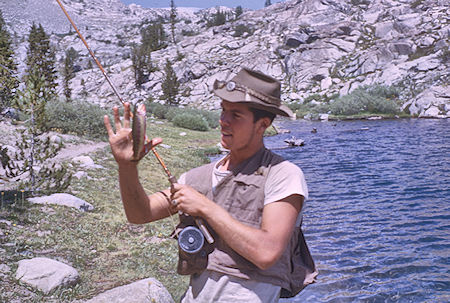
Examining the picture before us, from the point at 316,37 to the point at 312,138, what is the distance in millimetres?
60187

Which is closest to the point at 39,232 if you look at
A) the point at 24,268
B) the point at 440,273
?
the point at 24,268

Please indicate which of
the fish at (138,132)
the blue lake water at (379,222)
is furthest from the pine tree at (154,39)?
the fish at (138,132)

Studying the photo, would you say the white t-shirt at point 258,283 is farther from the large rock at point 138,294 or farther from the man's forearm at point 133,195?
the large rock at point 138,294

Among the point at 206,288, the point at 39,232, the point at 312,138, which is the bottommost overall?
the point at 312,138

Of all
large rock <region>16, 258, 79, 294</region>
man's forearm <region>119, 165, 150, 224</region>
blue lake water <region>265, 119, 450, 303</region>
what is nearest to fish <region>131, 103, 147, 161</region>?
man's forearm <region>119, 165, 150, 224</region>

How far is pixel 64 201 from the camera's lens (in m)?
9.27

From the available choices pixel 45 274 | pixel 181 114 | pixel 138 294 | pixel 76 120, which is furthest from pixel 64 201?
pixel 181 114

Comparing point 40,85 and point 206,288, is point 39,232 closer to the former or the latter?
point 40,85

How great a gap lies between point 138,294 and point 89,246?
8.64 feet

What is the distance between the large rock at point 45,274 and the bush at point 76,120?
13.9 metres

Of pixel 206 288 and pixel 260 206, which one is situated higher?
pixel 260 206

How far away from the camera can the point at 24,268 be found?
5805 mm

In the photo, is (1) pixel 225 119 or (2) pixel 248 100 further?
(1) pixel 225 119

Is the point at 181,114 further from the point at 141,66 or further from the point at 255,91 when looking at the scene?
the point at 141,66
